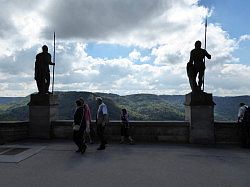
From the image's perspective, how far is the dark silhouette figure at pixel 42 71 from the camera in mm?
13930

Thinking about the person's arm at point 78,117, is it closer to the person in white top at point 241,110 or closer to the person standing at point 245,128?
the person standing at point 245,128

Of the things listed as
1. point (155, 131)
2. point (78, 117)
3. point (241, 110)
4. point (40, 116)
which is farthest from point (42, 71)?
point (241, 110)

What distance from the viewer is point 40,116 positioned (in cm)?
1366

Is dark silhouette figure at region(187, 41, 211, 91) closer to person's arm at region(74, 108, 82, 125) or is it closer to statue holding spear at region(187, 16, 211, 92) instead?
statue holding spear at region(187, 16, 211, 92)

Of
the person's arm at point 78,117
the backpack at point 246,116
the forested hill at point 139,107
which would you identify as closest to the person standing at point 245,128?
the backpack at point 246,116

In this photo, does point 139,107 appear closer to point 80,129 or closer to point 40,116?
point 40,116

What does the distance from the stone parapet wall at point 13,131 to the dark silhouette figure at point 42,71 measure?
60.1 inches

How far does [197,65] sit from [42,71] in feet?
19.9

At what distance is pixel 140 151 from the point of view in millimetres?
10836

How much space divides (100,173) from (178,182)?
Answer: 5.80 ft

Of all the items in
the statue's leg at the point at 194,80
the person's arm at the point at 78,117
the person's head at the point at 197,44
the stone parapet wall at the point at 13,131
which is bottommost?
the stone parapet wall at the point at 13,131

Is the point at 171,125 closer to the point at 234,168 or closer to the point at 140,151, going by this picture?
the point at 140,151

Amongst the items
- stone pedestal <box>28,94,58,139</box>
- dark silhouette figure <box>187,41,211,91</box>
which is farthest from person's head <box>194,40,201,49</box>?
stone pedestal <box>28,94,58,139</box>

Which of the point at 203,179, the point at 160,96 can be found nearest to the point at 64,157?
the point at 203,179
